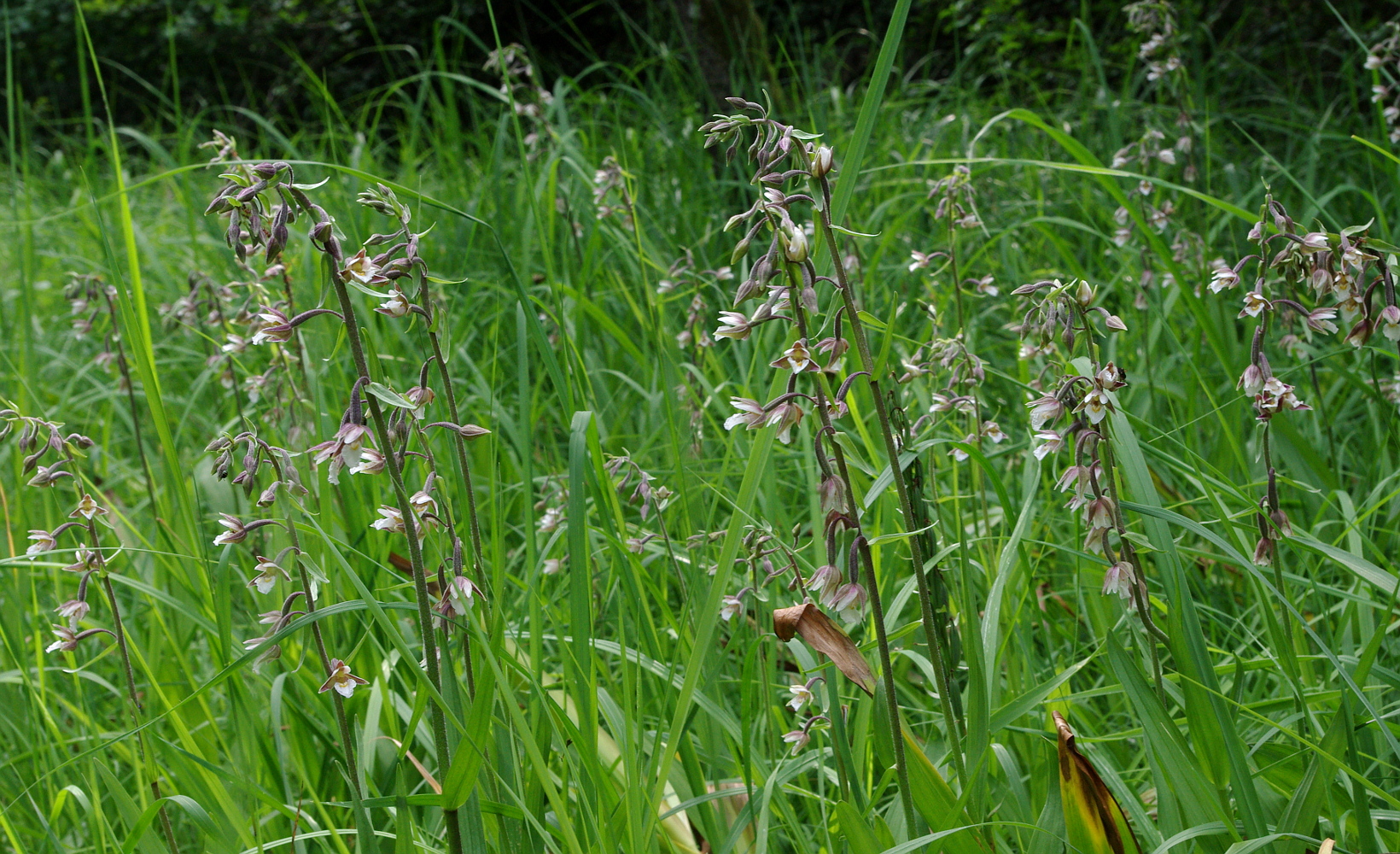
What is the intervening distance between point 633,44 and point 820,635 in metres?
4.66

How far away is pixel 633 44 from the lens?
17.6 ft

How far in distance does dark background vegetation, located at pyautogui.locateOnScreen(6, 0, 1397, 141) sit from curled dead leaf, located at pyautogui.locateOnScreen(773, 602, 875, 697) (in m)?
1.48

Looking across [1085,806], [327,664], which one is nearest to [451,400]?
[327,664]

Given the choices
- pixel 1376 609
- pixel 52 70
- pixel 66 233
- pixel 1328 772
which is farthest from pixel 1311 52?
pixel 52 70

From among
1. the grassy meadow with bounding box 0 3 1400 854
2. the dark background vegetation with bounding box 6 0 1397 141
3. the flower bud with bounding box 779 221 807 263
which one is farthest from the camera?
the dark background vegetation with bounding box 6 0 1397 141

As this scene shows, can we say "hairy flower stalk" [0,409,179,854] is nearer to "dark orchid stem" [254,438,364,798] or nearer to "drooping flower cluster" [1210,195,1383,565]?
"dark orchid stem" [254,438,364,798]

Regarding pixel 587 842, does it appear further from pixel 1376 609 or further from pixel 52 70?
pixel 52 70

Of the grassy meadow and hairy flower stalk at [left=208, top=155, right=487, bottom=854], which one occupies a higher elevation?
hairy flower stalk at [left=208, top=155, right=487, bottom=854]

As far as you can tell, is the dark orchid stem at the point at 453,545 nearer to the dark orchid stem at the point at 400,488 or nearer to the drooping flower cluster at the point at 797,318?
the dark orchid stem at the point at 400,488

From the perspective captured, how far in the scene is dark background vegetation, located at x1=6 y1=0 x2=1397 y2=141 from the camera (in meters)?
5.30

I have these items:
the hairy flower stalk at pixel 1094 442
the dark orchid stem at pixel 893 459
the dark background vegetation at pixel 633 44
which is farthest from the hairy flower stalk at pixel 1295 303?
the dark background vegetation at pixel 633 44

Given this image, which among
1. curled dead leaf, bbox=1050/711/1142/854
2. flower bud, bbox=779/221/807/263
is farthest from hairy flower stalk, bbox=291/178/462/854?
curled dead leaf, bbox=1050/711/1142/854

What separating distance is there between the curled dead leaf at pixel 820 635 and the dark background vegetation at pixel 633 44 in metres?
1.48

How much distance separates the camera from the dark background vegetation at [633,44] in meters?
5.30
